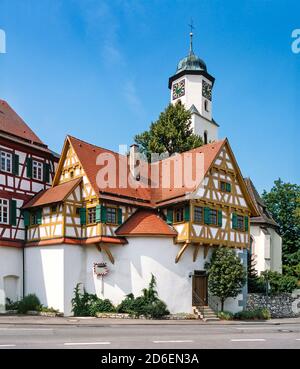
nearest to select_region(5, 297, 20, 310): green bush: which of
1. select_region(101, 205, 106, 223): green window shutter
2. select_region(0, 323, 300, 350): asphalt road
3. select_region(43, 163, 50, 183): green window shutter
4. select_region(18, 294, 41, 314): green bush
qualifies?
select_region(18, 294, 41, 314): green bush

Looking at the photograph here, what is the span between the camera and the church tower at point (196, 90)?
57.6m

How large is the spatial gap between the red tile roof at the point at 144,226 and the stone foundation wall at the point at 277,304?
9.52 meters


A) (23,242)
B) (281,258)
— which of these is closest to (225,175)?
(23,242)

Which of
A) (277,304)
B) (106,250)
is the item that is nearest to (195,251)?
(106,250)

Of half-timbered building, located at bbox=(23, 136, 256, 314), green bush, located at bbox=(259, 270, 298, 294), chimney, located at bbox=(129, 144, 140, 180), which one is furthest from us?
green bush, located at bbox=(259, 270, 298, 294)

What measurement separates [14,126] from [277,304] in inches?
848

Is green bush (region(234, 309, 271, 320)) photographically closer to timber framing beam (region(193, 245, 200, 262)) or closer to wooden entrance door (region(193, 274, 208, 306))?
wooden entrance door (region(193, 274, 208, 306))

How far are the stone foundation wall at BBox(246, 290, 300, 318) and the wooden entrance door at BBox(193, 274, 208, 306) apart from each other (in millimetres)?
5714

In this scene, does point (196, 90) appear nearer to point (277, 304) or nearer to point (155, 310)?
point (277, 304)

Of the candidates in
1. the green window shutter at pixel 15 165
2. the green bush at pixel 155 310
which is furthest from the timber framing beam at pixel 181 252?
the green window shutter at pixel 15 165

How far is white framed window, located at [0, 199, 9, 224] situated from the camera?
3016 centimetres

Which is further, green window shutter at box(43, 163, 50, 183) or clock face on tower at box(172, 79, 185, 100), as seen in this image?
clock face on tower at box(172, 79, 185, 100)

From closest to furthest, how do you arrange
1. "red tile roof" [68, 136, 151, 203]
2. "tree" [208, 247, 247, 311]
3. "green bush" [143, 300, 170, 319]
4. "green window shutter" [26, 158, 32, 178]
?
"green bush" [143, 300, 170, 319], "red tile roof" [68, 136, 151, 203], "tree" [208, 247, 247, 311], "green window shutter" [26, 158, 32, 178]

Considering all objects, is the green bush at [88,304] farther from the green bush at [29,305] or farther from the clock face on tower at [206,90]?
the clock face on tower at [206,90]
